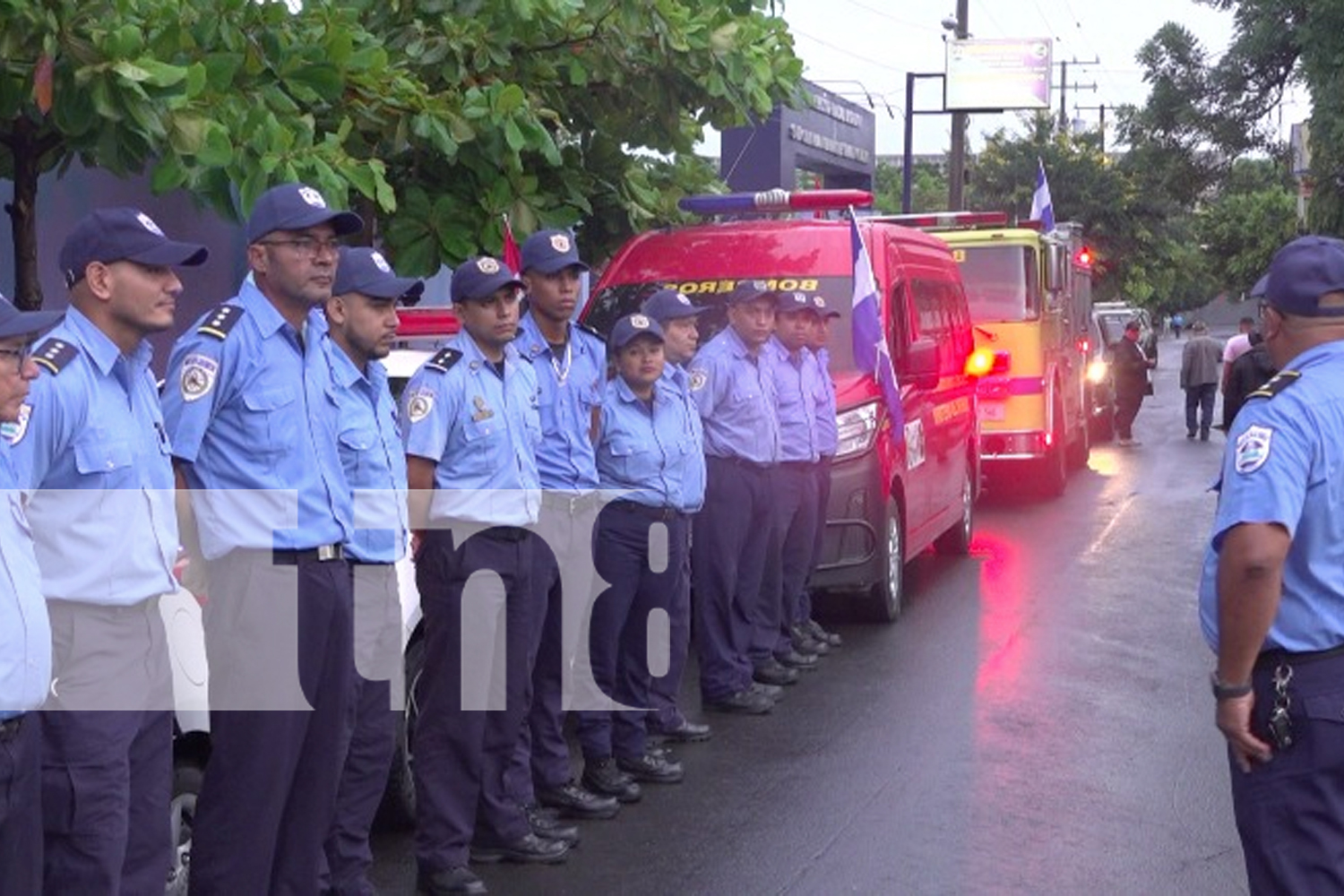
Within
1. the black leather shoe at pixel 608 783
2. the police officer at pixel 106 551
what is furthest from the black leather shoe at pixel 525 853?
the police officer at pixel 106 551

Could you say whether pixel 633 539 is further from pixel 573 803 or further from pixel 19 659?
pixel 19 659

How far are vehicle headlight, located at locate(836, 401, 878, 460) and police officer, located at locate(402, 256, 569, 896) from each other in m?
4.43

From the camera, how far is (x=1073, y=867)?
6609mm

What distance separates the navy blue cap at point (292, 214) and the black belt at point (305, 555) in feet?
2.89

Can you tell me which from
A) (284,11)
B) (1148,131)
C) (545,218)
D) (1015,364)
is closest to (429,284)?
(1015,364)

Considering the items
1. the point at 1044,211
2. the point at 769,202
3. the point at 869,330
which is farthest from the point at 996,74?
the point at 869,330

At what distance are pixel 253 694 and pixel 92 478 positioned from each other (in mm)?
913

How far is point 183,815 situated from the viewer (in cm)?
550

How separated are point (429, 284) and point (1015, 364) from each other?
220 inches

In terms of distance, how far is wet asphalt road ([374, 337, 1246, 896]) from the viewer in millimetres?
6574

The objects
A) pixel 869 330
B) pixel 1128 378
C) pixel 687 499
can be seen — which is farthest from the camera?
pixel 1128 378

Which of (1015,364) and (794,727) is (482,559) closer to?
(794,727)

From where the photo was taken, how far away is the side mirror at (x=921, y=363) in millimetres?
11102

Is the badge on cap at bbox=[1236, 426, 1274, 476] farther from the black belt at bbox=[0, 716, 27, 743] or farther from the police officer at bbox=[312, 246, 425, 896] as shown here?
the black belt at bbox=[0, 716, 27, 743]
